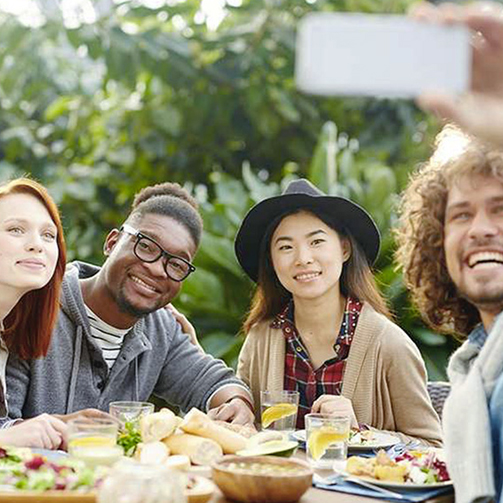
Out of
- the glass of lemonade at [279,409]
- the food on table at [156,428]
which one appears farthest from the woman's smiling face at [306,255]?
the food on table at [156,428]

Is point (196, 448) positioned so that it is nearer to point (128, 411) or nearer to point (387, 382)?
point (128, 411)

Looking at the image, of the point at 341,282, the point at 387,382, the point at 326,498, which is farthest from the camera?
the point at 341,282

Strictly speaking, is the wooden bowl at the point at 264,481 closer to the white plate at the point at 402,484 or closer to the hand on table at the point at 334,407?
the white plate at the point at 402,484

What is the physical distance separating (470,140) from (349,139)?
15.1ft

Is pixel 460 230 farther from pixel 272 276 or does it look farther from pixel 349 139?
Result: pixel 349 139

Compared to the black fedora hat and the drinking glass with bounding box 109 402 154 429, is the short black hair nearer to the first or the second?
the black fedora hat

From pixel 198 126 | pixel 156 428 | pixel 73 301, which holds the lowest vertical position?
pixel 156 428

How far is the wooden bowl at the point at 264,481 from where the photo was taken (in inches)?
64.2

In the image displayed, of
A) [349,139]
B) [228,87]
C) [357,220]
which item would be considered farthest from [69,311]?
→ [349,139]

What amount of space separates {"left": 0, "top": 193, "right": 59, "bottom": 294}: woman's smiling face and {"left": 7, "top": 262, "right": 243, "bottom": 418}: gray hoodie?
1.02 feet

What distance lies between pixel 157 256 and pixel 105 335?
1.12 ft

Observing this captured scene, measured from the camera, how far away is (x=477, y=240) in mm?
1924

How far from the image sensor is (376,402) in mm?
2693

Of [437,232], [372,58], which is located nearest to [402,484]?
[437,232]
